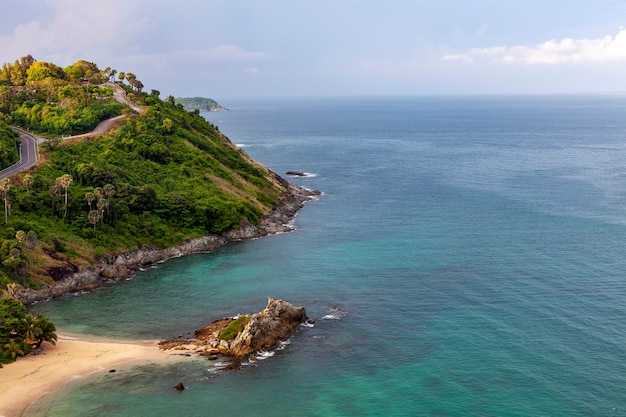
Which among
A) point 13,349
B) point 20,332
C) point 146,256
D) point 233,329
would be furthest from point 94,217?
point 233,329

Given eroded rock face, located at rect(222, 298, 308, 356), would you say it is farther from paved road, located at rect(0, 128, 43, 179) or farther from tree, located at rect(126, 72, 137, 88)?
tree, located at rect(126, 72, 137, 88)

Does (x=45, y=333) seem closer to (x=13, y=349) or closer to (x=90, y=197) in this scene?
(x=13, y=349)

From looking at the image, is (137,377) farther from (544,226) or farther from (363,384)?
(544,226)

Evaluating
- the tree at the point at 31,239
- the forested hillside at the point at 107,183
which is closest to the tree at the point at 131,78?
the forested hillside at the point at 107,183

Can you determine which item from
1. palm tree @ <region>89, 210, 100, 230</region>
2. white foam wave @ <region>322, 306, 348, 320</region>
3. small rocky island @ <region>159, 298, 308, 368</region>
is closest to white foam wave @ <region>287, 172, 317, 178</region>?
palm tree @ <region>89, 210, 100, 230</region>

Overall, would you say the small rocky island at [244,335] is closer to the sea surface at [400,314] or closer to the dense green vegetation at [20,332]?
the sea surface at [400,314]
